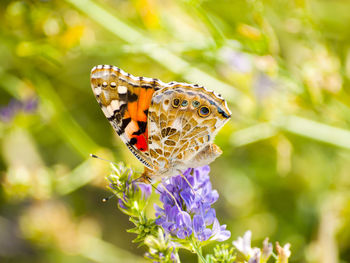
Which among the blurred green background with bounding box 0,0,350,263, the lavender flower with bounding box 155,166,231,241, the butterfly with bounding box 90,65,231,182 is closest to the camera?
the lavender flower with bounding box 155,166,231,241

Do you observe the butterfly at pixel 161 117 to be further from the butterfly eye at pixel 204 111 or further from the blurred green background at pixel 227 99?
the blurred green background at pixel 227 99

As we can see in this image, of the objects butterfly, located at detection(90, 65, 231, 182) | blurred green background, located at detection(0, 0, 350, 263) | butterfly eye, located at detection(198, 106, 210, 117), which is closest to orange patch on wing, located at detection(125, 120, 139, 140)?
butterfly, located at detection(90, 65, 231, 182)

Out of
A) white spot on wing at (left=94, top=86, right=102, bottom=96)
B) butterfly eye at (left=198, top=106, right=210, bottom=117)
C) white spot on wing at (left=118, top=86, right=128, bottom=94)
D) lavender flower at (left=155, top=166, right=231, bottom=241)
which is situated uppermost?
white spot on wing at (left=118, top=86, right=128, bottom=94)

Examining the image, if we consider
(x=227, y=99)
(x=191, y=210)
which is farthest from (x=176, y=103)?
(x=227, y=99)

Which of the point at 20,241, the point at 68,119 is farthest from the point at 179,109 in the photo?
the point at 20,241

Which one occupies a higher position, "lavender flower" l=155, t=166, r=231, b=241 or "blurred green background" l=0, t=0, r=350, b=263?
"blurred green background" l=0, t=0, r=350, b=263

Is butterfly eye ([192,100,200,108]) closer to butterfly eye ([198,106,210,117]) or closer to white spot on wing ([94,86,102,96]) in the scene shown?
→ butterfly eye ([198,106,210,117])
